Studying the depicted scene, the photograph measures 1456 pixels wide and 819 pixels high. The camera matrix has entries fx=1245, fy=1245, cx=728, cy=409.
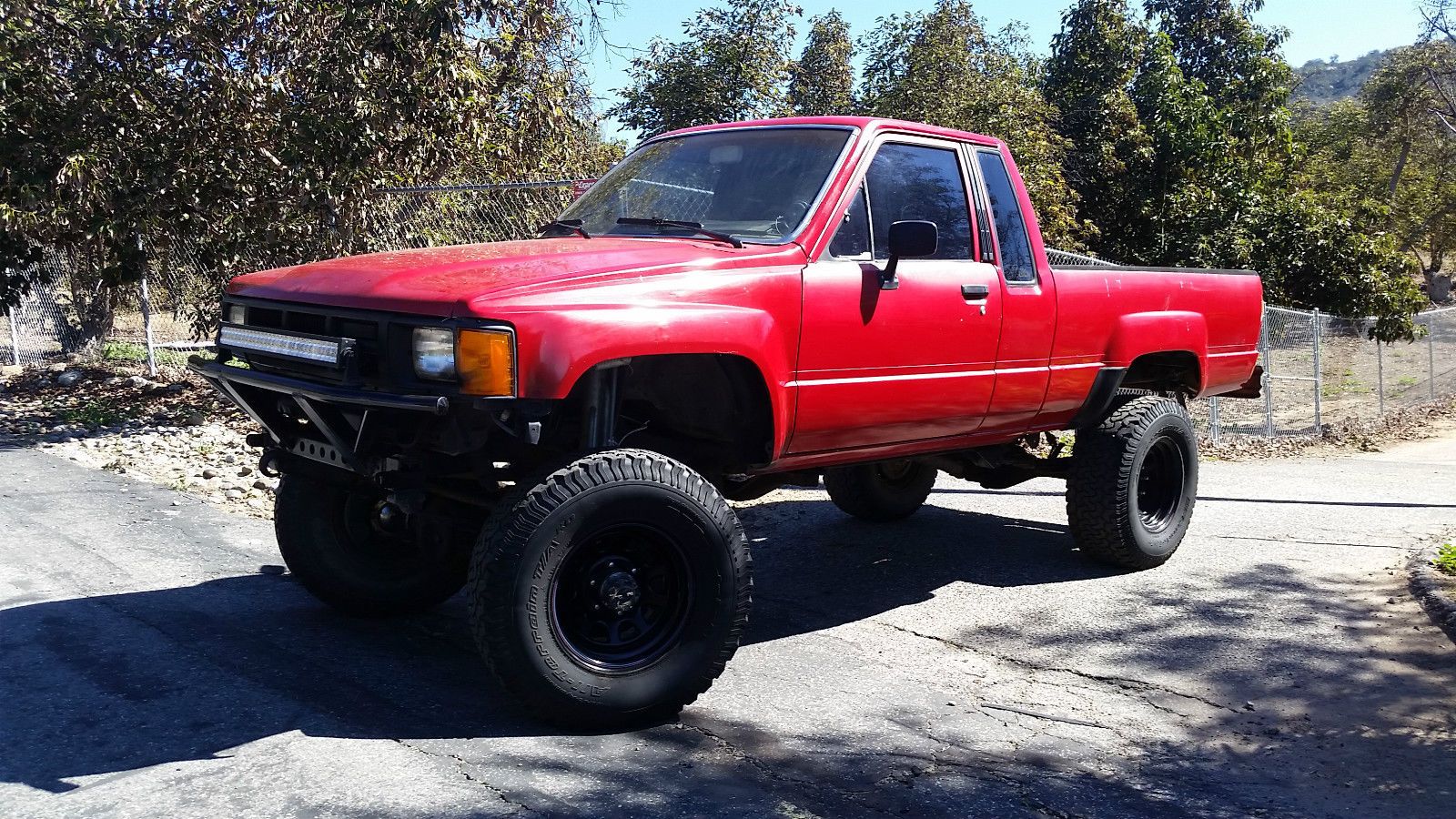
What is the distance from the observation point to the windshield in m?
4.97

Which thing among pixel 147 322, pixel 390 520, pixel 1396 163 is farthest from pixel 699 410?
pixel 1396 163

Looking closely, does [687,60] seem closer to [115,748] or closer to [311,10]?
[311,10]

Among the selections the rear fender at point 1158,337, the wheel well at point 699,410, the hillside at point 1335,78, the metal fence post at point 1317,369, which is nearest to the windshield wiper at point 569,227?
the wheel well at point 699,410

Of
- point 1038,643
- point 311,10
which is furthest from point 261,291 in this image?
point 311,10

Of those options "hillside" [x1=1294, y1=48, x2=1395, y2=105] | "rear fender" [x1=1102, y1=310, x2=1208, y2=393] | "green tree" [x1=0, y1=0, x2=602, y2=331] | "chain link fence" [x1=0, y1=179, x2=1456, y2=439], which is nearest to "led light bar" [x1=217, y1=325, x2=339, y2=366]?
"rear fender" [x1=1102, y1=310, x2=1208, y2=393]

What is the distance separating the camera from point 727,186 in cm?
520

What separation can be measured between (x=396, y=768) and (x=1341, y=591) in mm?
4804

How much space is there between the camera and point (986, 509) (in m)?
8.28

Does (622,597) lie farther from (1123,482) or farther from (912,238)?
(1123,482)

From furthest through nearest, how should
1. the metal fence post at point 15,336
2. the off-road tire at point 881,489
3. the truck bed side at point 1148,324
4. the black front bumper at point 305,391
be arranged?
the metal fence post at point 15,336, the off-road tire at point 881,489, the truck bed side at point 1148,324, the black front bumper at point 305,391

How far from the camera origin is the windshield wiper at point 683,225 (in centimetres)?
474

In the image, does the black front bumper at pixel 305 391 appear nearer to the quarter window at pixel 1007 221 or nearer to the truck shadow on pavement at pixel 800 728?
the truck shadow on pavement at pixel 800 728

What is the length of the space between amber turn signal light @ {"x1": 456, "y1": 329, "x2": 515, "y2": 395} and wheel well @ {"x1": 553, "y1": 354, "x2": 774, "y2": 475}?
646 millimetres

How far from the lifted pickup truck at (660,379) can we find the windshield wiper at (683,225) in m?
0.01
